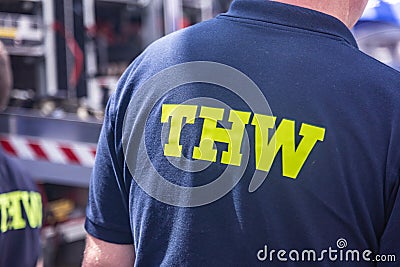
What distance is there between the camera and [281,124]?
127 centimetres

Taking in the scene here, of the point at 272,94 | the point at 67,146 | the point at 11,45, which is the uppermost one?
the point at 11,45

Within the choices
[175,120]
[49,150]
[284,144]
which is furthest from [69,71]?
[284,144]

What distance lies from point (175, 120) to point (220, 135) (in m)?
0.09

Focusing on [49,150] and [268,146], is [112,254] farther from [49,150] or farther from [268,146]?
[49,150]

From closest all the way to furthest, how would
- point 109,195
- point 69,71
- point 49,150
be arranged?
point 109,195 < point 49,150 < point 69,71

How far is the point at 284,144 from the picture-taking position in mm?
1271

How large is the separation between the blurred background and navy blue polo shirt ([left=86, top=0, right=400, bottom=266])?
7.60ft

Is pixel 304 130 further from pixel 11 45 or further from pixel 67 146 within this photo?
pixel 11 45

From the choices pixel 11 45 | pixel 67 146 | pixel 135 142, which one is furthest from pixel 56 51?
pixel 135 142

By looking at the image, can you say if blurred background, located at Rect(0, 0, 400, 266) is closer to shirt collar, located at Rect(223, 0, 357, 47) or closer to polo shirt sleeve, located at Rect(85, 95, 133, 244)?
polo shirt sleeve, located at Rect(85, 95, 133, 244)

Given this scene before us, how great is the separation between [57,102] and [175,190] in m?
2.74

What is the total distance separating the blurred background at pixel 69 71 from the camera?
3643 mm

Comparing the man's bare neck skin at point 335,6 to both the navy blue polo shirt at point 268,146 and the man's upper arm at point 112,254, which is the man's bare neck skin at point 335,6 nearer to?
the navy blue polo shirt at point 268,146

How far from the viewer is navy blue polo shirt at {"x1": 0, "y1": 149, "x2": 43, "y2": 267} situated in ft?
7.54
